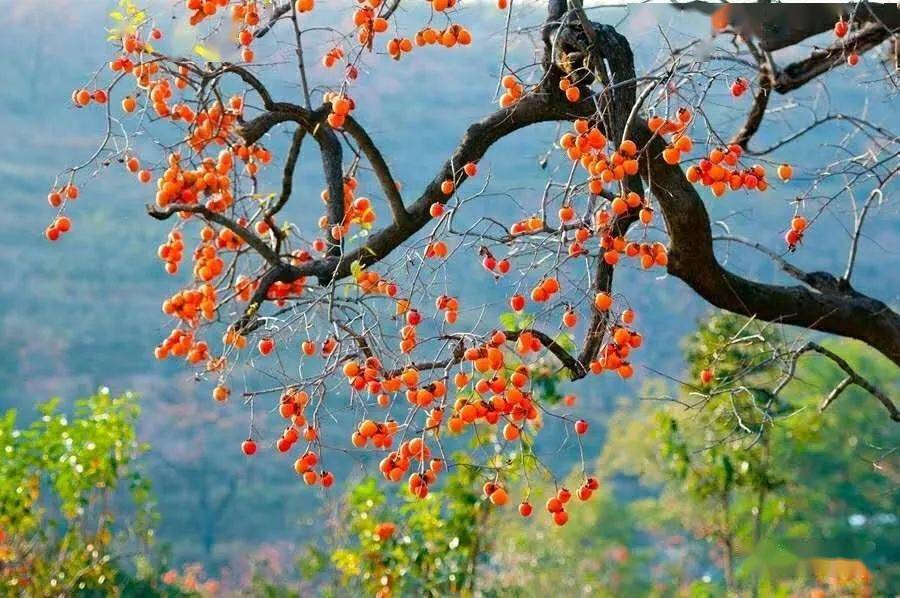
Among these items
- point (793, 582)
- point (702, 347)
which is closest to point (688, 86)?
point (702, 347)

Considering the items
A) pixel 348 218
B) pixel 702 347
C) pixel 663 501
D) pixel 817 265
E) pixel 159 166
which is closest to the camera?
pixel 159 166

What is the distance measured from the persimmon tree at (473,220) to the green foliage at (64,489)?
1459 millimetres

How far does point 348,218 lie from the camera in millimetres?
2908

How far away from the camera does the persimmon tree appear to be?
2.12 metres

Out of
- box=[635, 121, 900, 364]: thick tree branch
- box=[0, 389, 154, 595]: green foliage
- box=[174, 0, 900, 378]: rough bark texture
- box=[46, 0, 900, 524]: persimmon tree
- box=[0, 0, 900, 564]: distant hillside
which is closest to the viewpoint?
box=[46, 0, 900, 524]: persimmon tree

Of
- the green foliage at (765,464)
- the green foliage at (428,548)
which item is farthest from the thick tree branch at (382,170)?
the green foliage at (428,548)

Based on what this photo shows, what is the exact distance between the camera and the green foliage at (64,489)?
4.14 meters

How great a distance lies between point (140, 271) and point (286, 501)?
3.09 m

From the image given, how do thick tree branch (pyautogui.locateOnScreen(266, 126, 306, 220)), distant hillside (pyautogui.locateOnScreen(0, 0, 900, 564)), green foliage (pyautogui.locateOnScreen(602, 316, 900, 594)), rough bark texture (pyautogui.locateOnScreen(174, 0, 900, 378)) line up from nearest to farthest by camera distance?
rough bark texture (pyautogui.locateOnScreen(174, 0, 900, 378)) < thick tree branch (pyautogui.locateOnScreen(266, 126, 306, 220)) < green foliage (pyautogui.locateOnScreen(602, 316, 900, 594)) < distant hillside (pyautogui.locateOnScreen(0, 0, 900, 564))

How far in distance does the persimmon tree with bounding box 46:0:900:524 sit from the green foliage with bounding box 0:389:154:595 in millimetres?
1459

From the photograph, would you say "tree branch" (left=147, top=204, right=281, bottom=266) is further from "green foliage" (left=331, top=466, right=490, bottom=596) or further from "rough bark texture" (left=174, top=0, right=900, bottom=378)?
"green foliage" (left=331, top=466, right=490, bottom=596)

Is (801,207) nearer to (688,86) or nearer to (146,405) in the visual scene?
(688,86)

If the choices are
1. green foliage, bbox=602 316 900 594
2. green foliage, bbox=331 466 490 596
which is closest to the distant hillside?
green foliage, bbox=602 316 900 594

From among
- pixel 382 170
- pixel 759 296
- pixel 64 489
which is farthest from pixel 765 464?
pixel 382 170
